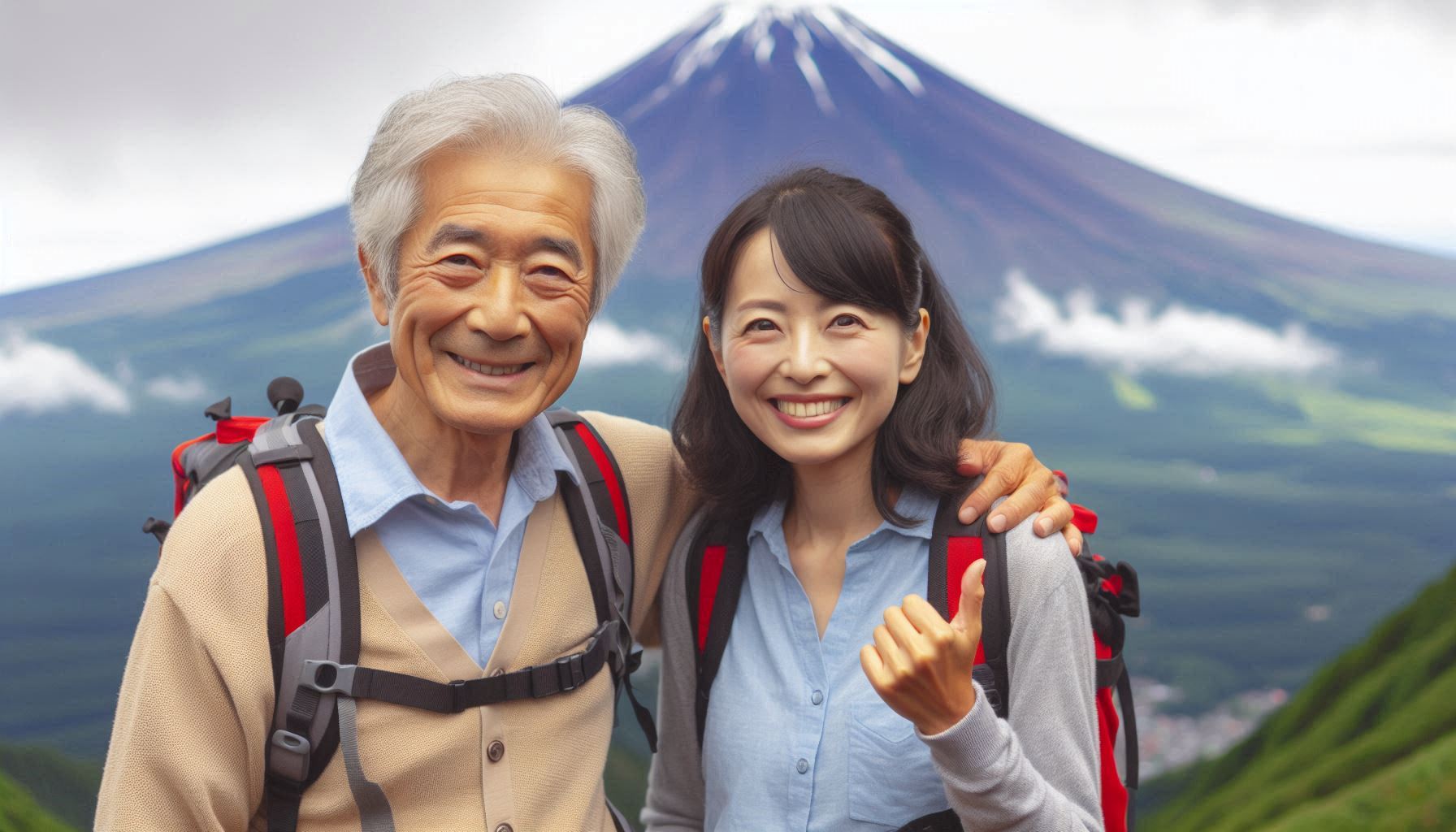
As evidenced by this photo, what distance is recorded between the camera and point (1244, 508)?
12.3ft

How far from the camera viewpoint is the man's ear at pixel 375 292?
1.70m

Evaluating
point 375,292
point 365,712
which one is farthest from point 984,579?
point 375,292

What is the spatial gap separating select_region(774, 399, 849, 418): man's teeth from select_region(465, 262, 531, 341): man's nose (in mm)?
405

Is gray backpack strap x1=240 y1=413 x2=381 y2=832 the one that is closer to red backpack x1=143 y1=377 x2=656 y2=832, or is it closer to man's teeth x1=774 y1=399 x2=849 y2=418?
red backpack x1=143 y1=377 x2=656 y2=832

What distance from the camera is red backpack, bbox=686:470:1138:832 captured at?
5.39ft

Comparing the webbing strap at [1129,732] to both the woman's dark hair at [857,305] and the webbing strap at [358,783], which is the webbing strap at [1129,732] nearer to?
the woman's dark hair at [857,305]

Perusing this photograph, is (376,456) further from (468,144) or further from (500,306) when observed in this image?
(468,144)

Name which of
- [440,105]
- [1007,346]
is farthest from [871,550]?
[1007,346]

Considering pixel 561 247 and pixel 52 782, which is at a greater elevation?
pixel 561 247

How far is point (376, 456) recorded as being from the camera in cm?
164

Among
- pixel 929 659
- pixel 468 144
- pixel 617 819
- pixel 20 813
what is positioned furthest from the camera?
pixel 20 813

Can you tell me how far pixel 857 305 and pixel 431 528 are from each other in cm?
70

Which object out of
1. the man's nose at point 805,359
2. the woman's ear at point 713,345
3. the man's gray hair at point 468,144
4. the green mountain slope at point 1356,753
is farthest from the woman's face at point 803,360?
the green mountain slope at point 1356,753

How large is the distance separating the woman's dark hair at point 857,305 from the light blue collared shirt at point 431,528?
1.23ft
